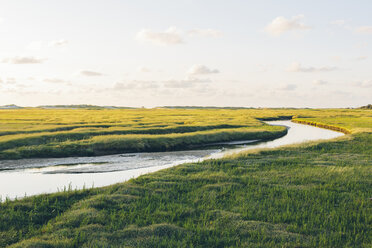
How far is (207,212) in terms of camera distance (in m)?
11.4

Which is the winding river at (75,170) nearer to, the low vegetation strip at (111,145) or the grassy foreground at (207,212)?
the low vegetation strip at (111,145)

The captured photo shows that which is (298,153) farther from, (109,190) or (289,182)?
(109,190)

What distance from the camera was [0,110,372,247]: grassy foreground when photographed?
9.34 meters

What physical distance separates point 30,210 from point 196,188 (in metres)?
6.98

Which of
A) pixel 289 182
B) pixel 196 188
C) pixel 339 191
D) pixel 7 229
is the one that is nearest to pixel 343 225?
pixel 339 191

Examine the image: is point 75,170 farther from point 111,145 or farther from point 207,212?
point 207,212

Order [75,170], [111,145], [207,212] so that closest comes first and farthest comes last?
[207,212] → [75,170] → [111,145]

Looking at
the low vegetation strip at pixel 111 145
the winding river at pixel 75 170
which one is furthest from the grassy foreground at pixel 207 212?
the low vegetation strip at pixel 111 145

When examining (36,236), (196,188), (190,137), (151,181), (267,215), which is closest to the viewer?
(36,236)

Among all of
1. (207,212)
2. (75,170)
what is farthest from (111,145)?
(207,212)

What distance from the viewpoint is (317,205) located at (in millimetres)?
12227

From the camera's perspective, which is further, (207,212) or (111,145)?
(111,145)

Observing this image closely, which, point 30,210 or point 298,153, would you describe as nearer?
point 30,210

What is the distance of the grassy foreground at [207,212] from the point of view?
9336mm
